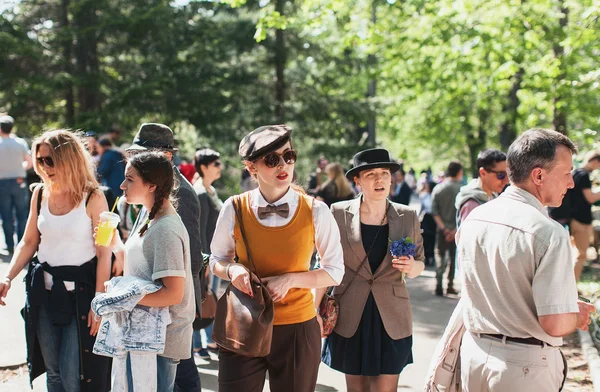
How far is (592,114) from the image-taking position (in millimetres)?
15742

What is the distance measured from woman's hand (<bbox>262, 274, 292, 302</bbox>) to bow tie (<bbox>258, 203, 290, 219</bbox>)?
13.3 inches

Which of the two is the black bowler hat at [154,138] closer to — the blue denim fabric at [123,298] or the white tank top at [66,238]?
the white tank top at [66,238]

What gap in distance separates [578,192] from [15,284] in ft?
26.2

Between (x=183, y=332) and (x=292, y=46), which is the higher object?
(x=292, y=46)

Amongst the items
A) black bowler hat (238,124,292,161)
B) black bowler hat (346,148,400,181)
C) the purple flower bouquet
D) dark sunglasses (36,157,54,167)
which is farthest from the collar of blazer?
dark sunglasses (36,157,54,167)

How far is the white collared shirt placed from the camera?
3812 millimetres

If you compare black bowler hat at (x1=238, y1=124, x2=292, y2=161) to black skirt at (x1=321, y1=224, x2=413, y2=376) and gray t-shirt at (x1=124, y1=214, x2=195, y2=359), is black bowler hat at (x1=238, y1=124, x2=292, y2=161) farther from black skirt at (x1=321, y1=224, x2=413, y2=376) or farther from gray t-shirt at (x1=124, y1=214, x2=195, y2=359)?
black skirt at (x1=321, y1=224, x2=413, y2=376)

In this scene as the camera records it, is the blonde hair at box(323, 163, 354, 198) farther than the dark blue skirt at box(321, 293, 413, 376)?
Yes

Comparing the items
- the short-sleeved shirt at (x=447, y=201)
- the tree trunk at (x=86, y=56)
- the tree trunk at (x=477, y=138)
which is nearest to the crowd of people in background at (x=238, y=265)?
the short-sleeved shirt at (x=447, y=201)

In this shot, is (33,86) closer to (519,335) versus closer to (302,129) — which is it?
(302,129)

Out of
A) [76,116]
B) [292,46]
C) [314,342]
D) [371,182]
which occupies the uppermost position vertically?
[292,46]

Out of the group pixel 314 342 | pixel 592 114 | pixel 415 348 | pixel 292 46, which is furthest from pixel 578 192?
pixel 292 46

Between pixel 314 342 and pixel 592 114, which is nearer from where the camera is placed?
pixel 314 342

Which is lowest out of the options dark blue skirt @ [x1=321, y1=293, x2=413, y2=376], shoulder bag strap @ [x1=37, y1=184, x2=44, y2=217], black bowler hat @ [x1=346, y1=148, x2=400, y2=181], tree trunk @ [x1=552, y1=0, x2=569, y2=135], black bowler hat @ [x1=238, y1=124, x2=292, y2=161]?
dark blue skirt @ [x1=321, y1=293, x2=413, y2=376]
